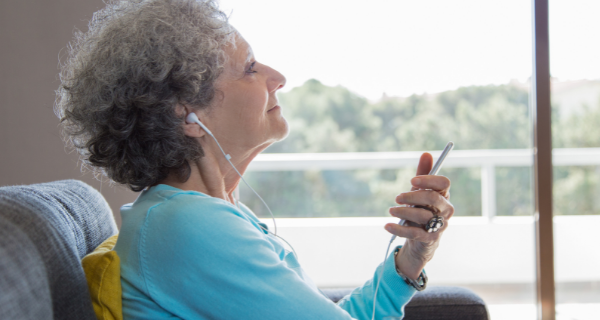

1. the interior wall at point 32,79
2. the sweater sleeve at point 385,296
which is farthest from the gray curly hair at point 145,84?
the interior wall at point 32,79

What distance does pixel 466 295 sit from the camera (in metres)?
1.21

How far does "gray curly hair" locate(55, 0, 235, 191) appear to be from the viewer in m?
0.84

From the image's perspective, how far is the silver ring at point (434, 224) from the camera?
928 millimetres

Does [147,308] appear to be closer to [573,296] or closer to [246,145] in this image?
[246,145]

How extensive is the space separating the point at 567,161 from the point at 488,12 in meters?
1.45

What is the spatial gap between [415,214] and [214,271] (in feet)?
1.54

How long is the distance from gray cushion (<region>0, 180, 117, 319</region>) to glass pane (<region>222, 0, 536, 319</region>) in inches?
87.1

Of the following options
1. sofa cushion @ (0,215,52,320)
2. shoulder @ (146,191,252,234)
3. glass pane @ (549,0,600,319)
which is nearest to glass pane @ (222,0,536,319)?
glass pane @ (549,0,600,319)

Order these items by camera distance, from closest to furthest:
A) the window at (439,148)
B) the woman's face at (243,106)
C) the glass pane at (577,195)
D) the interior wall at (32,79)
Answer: the woman's face at (243,106), the interior wall at (32,79), the glass pane at (577,195), the window at (439,148)

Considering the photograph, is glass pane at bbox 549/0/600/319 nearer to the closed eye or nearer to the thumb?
the thumb

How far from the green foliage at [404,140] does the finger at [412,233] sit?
2.65m

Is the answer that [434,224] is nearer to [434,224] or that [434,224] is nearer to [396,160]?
[434,224]

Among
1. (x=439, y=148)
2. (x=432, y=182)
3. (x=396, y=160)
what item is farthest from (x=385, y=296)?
(x=439, y=148)

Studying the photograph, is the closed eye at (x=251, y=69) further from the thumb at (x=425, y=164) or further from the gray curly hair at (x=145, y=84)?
the thumb at (x=425, y=164)
